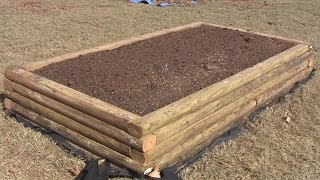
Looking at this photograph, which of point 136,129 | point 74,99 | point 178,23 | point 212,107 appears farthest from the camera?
point 178,23

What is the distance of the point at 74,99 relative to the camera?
13.2 feet

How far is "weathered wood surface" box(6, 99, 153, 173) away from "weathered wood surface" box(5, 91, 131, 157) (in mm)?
46

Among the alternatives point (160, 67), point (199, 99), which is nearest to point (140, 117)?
point (199, 99)

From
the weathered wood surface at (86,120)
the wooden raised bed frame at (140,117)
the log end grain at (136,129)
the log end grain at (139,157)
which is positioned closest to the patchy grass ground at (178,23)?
the wooden raised bed frame at (140,117)

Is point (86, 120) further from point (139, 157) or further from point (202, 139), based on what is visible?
point (202, 139)

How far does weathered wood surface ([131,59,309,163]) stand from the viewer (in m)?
3.70

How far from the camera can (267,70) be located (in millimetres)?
5316

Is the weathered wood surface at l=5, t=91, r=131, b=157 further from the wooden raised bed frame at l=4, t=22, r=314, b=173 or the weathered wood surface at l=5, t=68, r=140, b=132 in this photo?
the weathered wood surface at l=5, t=68, r=140, b=132

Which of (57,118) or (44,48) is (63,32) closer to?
(44,48)

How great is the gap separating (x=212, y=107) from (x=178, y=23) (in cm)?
618

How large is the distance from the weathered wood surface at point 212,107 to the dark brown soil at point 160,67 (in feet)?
1.06

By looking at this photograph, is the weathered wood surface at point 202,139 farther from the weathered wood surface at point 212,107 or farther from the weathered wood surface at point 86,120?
the weathered wood surface at point 86,120

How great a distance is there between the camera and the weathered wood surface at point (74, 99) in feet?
12.1

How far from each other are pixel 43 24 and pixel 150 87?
580 cm
